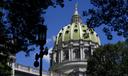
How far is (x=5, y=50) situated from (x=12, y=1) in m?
3.57

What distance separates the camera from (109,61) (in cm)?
5822

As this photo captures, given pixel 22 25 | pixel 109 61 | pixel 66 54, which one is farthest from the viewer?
pixel 66 54

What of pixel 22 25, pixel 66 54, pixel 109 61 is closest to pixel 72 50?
pixel 66 54

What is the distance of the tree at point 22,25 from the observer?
28.2m

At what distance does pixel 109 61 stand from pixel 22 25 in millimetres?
30415

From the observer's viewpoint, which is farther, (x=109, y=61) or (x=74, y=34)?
(x=74, y=34)

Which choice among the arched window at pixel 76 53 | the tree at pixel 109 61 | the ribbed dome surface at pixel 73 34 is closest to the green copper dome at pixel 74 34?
the ribbed dome surface at pixel 73 34

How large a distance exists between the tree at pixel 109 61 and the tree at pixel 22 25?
26286 millimetres

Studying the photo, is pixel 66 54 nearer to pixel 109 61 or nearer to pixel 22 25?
pixel 109 61

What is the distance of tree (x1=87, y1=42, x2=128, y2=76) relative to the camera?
5555 cm

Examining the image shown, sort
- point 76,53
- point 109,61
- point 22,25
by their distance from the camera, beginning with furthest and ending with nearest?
point 76,53 → point 109,61 → point 22,25

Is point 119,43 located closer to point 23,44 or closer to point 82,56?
point 23,44

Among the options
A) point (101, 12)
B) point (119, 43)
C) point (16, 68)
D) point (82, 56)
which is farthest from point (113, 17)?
point (82, 56)

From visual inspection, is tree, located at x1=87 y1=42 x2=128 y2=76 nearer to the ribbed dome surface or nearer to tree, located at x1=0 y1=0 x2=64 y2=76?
tree, located at x1=0 y1=0 x2=64 y2=76
